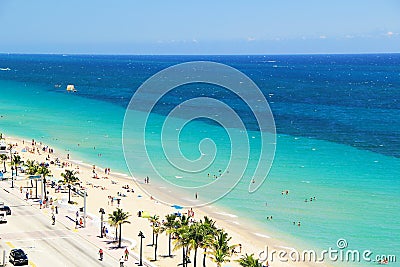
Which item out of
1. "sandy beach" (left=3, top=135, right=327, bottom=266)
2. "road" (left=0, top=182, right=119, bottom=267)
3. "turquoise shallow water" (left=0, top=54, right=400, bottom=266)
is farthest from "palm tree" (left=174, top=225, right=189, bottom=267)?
"turquoise shallow water" (left=0, top=54, right=400, bottom=266)

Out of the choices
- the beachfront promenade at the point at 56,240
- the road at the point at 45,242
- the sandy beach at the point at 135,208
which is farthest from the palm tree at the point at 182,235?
the road at the point at 45,242

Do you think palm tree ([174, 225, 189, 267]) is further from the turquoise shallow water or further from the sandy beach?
the turquoise shallow water

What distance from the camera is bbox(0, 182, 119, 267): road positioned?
35.8 m

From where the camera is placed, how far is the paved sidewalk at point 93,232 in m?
37.5

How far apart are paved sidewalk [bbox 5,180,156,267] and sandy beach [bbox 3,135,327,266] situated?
0.25 metres

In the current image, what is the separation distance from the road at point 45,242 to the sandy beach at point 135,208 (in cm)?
310

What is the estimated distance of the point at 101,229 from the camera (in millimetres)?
41875

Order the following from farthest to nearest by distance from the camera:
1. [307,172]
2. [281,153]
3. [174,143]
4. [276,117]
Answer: [276,117], [174,143], [281,153], [307,172]

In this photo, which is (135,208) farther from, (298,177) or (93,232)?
(298,177)

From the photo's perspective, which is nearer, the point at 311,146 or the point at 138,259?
the point at 138,259

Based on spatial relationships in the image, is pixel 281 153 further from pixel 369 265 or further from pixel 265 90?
pixel 265 90

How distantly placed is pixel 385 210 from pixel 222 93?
111677 millimetres

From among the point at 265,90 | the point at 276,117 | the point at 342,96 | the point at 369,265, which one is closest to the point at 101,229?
the point at 369,265

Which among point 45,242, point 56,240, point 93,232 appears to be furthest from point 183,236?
point 93,232
